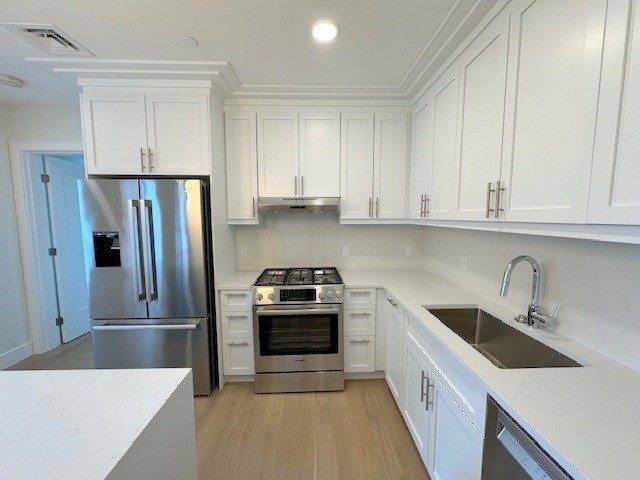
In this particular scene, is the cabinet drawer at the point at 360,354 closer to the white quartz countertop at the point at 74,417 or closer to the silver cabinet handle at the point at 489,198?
the silver cabinet handle at the point at 489,198

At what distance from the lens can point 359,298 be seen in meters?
2.31

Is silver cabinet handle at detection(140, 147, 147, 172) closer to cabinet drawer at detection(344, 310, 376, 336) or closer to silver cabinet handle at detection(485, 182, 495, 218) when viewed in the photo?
cabinet drawer at detection(344, 310, 376, 336)

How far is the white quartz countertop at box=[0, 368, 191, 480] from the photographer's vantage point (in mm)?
611

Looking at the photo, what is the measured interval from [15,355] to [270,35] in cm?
381

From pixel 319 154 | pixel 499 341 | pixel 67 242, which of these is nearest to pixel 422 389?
pixel 499 341

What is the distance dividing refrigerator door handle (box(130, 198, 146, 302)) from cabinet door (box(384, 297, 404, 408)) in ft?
6.39

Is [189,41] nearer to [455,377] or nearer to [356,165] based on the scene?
[356,165]

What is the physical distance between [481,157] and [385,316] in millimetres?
1430

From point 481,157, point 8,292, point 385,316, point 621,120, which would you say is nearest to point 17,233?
point 8,292

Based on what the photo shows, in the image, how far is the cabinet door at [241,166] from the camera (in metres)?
2.40

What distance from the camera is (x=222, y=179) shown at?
2.37 meters

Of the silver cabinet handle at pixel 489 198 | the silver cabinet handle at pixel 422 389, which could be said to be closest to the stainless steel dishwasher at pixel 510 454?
A: the silver cabinet handle at pixel 422 389

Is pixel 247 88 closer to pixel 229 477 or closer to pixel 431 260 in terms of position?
pixel 431 260

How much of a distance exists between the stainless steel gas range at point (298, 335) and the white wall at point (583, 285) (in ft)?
3.86
